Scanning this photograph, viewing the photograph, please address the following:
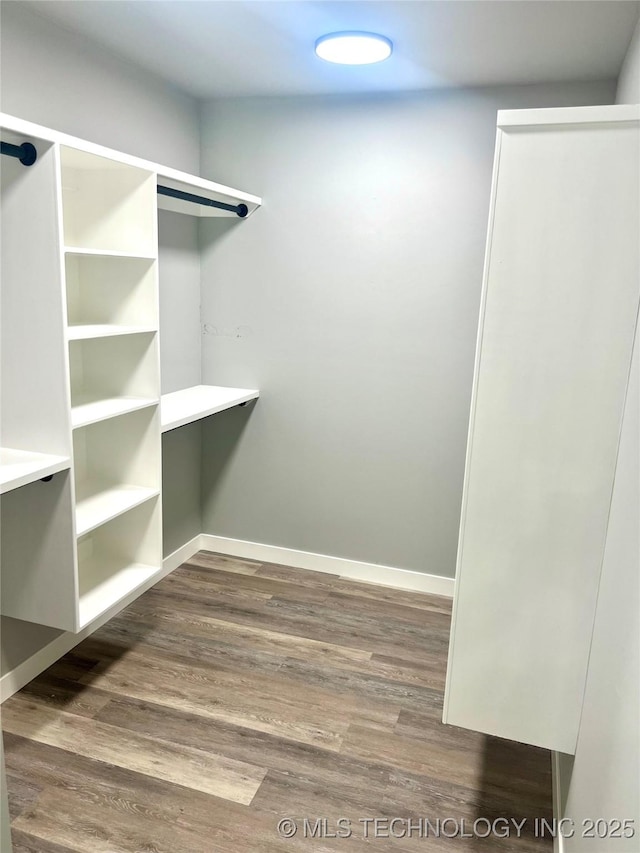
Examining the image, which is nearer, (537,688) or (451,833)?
(537,688)

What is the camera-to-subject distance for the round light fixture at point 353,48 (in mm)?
2240

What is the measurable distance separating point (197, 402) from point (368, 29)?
1.68 metres

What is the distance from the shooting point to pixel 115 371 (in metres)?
2.55

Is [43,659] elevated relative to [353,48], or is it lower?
lower

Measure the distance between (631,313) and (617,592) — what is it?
0.61 m

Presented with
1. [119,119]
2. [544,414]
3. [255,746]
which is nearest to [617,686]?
[544,414]

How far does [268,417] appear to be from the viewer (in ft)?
11.3

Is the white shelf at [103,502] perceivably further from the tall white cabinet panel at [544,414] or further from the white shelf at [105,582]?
the tall white cabinet panel at [544,414]

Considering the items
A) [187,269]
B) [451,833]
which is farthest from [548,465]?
[187,269]

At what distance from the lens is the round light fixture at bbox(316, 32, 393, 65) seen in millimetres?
2240

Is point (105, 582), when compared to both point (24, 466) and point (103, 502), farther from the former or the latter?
point (24, 466)

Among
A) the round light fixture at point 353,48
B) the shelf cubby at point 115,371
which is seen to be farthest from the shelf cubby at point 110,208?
the round light fixture at point 353,48

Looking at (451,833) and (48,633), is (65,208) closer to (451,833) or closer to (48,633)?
(48,633)

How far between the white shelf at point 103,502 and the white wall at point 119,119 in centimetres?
48
